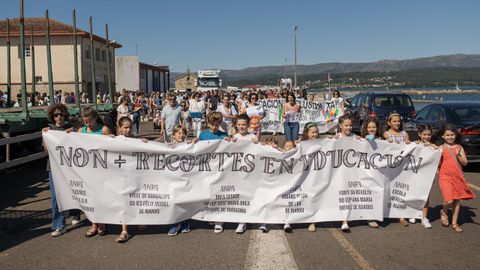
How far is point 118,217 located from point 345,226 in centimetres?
283

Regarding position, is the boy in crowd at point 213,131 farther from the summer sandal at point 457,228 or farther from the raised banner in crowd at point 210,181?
the summer sandal at point 457,228

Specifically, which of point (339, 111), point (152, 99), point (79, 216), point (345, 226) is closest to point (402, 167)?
point (345, 226)

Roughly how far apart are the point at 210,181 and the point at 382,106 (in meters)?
12.4

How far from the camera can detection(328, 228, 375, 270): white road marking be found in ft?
15.7

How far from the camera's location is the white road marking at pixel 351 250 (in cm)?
480

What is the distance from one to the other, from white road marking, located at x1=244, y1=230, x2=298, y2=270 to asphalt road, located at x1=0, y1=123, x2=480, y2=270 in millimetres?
10

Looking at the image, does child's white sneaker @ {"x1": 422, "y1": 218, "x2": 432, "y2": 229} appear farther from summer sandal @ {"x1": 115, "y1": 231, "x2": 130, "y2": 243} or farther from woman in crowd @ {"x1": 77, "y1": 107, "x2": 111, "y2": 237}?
woman in crowd @ {"x1": 77, "y1": 107, "x2": 111, "y2": 237}

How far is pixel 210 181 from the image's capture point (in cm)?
602

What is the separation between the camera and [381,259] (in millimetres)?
4957

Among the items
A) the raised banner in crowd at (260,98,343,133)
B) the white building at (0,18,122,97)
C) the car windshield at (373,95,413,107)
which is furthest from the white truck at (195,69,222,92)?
the car windshield at (373,95,413,107)

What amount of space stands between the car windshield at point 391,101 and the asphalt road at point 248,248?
1081cm

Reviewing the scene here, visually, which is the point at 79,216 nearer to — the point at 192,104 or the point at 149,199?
the point at 149,199

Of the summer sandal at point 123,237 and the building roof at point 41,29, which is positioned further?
the building roof at point 41,29

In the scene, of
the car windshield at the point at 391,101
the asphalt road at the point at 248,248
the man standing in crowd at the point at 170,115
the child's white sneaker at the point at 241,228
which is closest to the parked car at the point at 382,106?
the car windshield at the point at 391,101
